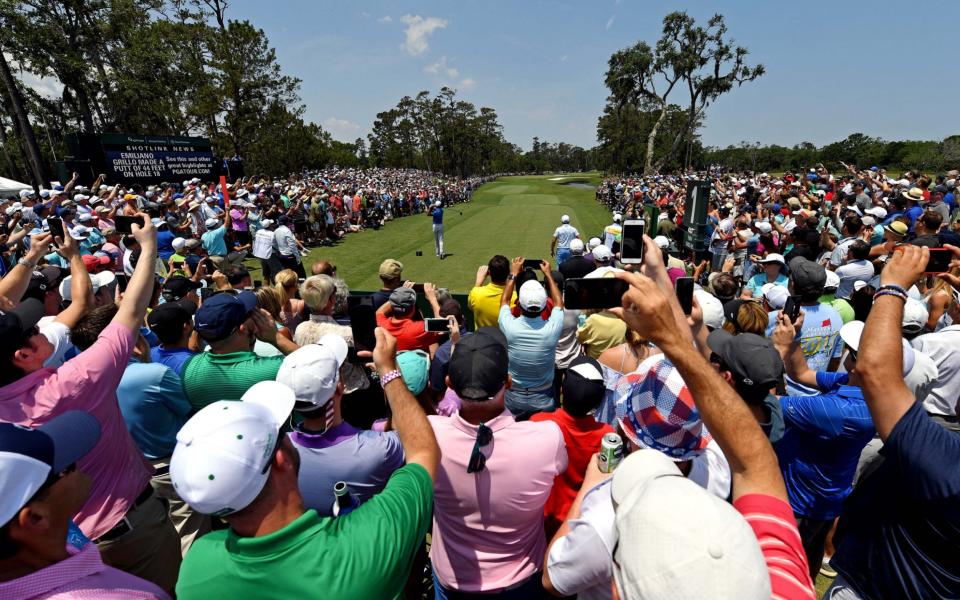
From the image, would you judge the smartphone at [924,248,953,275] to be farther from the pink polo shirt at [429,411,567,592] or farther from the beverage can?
the pink polo shirt at [429,411,567,592]

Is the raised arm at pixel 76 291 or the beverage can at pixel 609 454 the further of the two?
the raised arm at pixel 76 291

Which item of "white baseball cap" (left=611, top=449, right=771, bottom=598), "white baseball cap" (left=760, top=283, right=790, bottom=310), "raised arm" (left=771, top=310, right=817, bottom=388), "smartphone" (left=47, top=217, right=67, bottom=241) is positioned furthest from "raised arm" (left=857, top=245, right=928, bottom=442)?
"smartphone" (left=47, top=217, right=67, bottom=241)

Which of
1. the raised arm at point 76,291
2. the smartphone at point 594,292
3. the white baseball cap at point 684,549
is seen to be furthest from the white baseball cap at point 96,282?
the white baseball cap at point 684,549

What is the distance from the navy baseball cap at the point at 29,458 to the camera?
1.22 m

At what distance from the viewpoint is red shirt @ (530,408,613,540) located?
8.46ft

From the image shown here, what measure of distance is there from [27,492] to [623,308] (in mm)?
2006

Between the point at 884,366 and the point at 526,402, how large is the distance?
274 cm

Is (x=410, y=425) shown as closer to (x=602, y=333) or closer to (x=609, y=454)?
(x=609, y=454)

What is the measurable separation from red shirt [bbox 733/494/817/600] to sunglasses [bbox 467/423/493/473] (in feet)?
3.28

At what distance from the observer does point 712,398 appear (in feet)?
5.08

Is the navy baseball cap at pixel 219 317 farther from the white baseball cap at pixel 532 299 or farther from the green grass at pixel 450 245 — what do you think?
the green grass at pixel 450 245

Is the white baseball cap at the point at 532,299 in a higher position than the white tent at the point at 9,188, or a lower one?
lower

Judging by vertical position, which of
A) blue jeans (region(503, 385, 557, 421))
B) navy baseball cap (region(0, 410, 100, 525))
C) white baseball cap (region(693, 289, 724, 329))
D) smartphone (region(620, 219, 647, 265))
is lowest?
blue jeans (region(503, 385, 557, 421))

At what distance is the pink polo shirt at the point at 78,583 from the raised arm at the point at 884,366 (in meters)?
2.77
